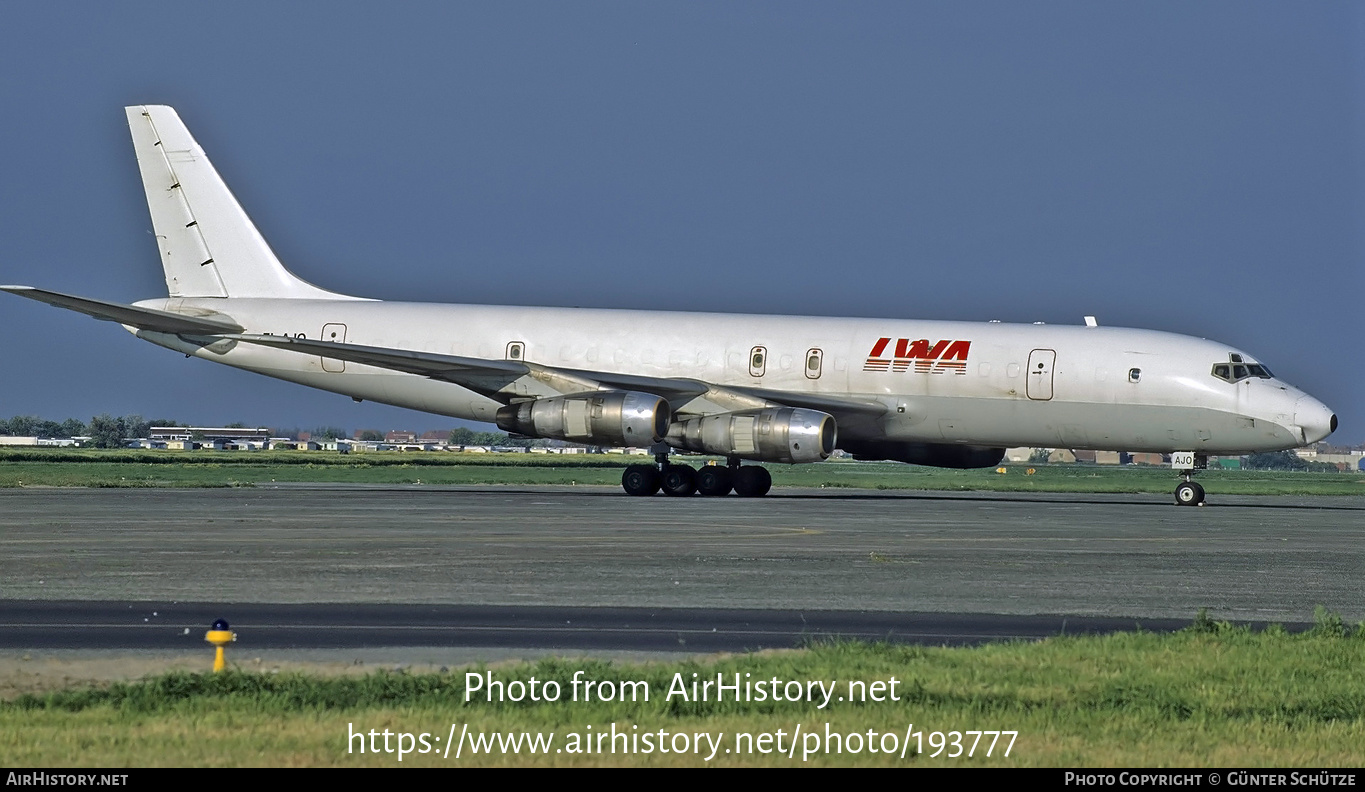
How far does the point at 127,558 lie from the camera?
1827cm

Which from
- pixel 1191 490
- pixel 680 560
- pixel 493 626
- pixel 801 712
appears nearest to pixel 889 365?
pixel 1191 490

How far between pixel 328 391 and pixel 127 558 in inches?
910

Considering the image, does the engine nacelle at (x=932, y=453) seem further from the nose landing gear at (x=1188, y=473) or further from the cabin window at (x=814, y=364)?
the nose landing gear at (x=1188, y=473)

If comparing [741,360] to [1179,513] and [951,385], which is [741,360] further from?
[1179,513]

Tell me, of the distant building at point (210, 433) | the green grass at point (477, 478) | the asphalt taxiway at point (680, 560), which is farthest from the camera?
the distant building at point (210, 433)

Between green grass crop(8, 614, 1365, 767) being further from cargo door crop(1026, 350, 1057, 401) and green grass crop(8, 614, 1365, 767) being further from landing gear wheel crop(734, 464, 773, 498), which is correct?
landing gear wheel crop(734, 464, 773, 498)

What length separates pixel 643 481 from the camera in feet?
119

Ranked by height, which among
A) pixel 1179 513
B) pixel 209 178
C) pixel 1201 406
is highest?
pixel 209 178

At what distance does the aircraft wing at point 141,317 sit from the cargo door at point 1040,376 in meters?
19.1

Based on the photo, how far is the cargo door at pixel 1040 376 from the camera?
34250mm

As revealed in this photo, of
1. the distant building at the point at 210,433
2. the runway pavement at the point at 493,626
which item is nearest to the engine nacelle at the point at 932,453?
the runway pavement at the point at 493,626

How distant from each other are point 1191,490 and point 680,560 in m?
20.0
